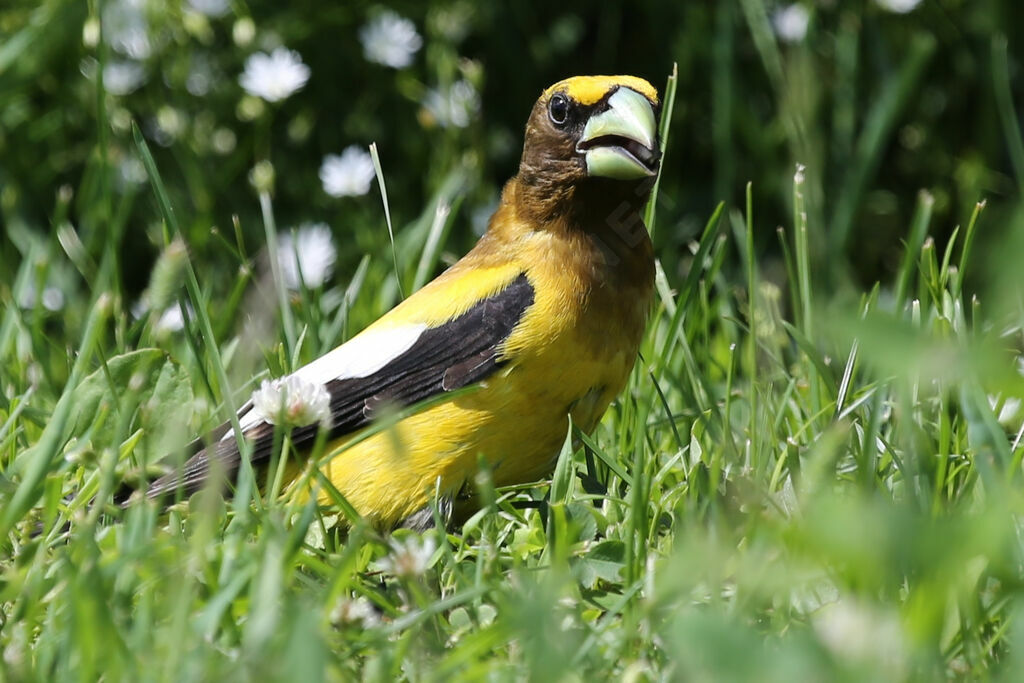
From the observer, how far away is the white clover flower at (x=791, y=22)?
195 inches

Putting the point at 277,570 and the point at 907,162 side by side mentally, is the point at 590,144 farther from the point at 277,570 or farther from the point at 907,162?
the point at 907,162

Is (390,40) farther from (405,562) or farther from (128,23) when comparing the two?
(405,562)

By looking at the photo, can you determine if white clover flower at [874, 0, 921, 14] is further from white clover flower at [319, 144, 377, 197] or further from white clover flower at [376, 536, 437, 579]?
white clover flower at [376, 536, 437, 579]

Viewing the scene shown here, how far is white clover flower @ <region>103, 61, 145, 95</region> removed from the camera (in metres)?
4.86

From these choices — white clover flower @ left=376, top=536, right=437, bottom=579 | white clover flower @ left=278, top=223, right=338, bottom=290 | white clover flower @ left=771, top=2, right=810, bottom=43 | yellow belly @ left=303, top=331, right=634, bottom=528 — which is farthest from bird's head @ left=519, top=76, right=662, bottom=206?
white clover flower @ left=771, top=2, right=810, bottom=43

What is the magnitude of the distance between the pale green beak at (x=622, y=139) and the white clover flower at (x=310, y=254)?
1.13 m

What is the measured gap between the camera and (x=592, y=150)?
310 centimetres

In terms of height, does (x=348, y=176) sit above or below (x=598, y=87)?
below

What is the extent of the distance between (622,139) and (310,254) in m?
1.64

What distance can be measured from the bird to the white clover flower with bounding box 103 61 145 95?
6.90ft

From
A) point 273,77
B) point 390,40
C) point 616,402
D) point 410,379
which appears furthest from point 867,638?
point 390,40

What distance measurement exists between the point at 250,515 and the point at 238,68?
3.20 m

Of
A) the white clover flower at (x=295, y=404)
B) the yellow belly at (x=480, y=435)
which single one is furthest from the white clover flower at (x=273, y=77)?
the white clover flower at (x=295, y=404)

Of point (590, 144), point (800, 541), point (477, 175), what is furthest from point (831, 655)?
point (477, 175)
